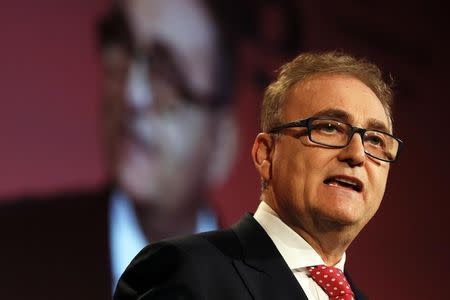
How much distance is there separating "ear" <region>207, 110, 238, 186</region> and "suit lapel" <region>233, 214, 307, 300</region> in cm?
152

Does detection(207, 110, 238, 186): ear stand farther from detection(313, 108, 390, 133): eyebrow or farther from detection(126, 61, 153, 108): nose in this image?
detection(313, 108, 390, 133): eyebrow

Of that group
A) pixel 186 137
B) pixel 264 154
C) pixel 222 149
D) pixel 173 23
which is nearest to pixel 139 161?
pixel 186 137

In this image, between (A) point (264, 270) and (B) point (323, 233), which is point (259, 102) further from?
(A) point (264, 270)

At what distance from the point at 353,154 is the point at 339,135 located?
0.23ft

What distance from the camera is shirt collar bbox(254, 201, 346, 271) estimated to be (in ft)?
6.04

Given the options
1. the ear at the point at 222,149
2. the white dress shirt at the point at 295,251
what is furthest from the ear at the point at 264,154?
the ear at the point at 222,149

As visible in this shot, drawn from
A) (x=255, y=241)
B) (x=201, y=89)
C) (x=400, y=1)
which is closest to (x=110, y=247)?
(x=201, y=89)

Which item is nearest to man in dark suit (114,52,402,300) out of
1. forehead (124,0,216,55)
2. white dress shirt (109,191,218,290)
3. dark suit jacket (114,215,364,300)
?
dark suit jacket (114,215,364,300)

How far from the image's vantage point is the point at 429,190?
4.08 meters

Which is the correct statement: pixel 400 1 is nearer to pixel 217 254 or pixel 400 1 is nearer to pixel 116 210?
pixel 116 210

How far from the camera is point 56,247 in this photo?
10.0 feet

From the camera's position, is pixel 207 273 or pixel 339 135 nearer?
pixel 207 273

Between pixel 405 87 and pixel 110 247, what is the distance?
6.16 feet

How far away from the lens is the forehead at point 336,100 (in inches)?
74.5
